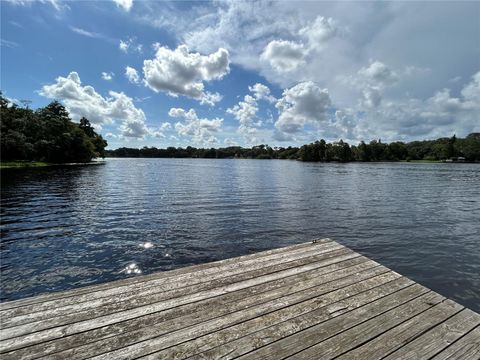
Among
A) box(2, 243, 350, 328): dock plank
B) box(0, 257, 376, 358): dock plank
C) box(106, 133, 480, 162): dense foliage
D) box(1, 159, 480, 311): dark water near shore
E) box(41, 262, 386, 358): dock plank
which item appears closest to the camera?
box(41, 262, 386, 358): dock plank

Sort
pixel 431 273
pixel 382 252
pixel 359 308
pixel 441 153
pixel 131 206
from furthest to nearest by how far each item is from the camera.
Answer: pixel 441 153
pixel 131 206
pixel 382 252
pixel 431 273
pixel 359 308

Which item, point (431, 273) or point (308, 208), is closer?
point (431, 273)

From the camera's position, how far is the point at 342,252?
636 cm

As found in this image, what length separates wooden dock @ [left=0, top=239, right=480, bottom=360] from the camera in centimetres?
320

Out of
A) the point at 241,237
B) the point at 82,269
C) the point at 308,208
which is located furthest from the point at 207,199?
the point at 82,269

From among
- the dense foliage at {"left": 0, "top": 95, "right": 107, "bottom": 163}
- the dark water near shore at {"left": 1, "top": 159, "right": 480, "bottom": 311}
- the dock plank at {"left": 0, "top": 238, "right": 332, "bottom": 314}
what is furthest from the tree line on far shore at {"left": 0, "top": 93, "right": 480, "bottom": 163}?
the dock plank at {"left": 0, "top": 238, "right": 332, "bottom": 314}

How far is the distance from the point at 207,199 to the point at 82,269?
13.9m

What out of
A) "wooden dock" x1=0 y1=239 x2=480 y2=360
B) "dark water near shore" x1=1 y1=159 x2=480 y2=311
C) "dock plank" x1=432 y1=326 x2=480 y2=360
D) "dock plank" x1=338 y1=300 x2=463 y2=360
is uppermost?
"wooden dock" x1=0 y1=239 x2=480 y2=360

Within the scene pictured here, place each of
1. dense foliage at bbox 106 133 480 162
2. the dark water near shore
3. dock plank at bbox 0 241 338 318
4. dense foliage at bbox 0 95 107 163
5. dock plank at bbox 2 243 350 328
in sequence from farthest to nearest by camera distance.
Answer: dense foliage at bbox 106 133 480 162 → dense foliage at bbox 0 95 107 163 → the dark water near shore → dock plank at bbox 0 241 338 318 → dock plank at bbox 2 243 350 328

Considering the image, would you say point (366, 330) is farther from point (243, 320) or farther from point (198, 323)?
point (198, 323)

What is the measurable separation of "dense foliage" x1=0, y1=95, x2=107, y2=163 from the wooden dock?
62175mm

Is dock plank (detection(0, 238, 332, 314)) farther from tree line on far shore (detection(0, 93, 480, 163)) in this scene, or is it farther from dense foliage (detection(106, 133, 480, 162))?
dense foliage (detection(106, 133, 480, 162))

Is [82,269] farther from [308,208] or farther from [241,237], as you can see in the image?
[308,208]

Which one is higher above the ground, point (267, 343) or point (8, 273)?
point (267, 343)
